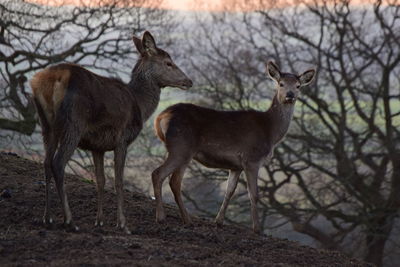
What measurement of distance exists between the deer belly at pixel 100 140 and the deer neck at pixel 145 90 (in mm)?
1212

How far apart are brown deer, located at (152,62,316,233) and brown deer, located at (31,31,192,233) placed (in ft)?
2.26

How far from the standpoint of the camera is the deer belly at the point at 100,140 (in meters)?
9.31

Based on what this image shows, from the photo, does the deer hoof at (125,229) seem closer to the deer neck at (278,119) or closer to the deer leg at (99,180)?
the deer leg at (99,180)

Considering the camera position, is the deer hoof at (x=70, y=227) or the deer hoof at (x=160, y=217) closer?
the deer hoof at (x=70, y=227)

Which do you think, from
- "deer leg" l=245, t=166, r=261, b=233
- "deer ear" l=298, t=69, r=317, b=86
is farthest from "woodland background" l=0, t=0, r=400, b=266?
"deer leg" l=245, t=166, r=261, b=233

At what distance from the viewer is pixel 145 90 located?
10961 mm

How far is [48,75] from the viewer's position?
29.2ft

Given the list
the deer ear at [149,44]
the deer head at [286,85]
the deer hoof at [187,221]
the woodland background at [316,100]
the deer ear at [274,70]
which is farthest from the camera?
the woodland background at [316,100]

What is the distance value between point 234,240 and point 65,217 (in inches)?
86.6

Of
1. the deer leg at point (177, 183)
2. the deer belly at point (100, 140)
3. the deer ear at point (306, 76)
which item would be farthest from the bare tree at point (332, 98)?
the deer belly at point (100, 140)

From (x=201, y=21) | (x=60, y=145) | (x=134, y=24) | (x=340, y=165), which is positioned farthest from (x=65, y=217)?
(x=201, y=21)

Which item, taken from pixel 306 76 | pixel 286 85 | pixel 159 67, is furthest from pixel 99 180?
pixel 306 76

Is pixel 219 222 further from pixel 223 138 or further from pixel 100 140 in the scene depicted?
pixel 100 140

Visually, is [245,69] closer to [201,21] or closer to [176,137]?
[201,21]
